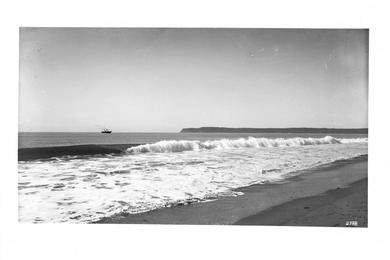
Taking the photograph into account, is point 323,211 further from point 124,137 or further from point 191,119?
point 124,137

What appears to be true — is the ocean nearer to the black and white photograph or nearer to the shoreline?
the black and white photograph

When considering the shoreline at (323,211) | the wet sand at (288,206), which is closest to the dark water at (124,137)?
the wet sand at (288,206)

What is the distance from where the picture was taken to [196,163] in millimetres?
3697

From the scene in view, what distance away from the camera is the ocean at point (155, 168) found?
3.40 m

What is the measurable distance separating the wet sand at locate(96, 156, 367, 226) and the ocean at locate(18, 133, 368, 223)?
89mm

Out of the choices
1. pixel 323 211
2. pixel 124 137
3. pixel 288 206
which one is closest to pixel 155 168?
pixel 124 137

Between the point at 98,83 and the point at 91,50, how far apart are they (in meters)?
0.31

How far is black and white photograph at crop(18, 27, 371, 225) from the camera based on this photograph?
3412 mm

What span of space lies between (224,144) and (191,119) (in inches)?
15.7

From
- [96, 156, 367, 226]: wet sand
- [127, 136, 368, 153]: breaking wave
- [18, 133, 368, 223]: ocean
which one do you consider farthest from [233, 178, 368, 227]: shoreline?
[127, 136, 368, 153]: breaking wave

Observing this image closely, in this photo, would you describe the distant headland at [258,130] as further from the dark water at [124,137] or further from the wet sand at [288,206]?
the wet sand at [288,206]

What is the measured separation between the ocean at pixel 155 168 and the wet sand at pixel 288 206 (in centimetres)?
9
